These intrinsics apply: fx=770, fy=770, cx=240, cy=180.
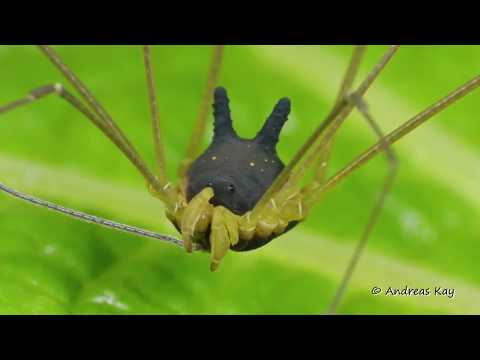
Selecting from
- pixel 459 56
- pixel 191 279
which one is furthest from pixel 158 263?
pixel 459 56

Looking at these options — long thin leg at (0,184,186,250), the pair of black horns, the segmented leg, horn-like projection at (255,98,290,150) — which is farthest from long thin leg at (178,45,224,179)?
long thin leg at (0,184,186,250)

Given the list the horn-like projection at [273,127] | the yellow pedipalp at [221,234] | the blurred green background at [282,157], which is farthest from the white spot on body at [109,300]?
the horn-like projection at [273,127]

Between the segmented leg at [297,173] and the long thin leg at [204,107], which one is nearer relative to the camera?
the segmented leg at [297,173]

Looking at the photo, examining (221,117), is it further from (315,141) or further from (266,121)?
(315,141)

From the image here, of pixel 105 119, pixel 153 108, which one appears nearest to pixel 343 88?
pixel 153 108

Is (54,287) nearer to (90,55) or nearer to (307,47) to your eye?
(90,55)

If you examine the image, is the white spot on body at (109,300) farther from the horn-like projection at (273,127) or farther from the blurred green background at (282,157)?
the horn-like projection at (273,127)
